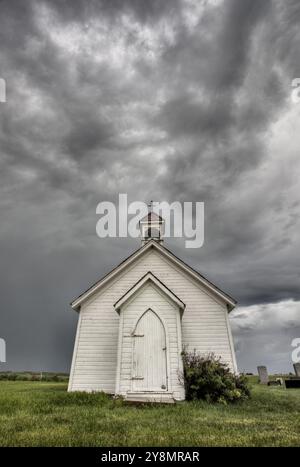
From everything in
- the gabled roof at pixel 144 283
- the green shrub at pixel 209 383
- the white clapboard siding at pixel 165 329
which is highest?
the gabled roof at pixel 144 283

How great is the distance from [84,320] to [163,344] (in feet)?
17.7

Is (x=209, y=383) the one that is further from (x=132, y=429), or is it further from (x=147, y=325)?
(x=132, y=429)

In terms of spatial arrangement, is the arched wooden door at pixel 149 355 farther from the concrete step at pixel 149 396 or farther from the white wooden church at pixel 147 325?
the concrete step at pixel 149 396

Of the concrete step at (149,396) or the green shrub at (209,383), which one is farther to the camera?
the green shrub at (209,383)

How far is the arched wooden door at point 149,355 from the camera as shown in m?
12.5

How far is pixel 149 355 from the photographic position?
514 inches

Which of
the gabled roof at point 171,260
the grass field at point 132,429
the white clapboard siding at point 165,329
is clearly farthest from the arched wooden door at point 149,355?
the gabled roof at point 171,260

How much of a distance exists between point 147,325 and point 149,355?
4.07 ft

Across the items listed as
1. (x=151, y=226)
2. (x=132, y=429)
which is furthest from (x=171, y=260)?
(x=132, y=429)

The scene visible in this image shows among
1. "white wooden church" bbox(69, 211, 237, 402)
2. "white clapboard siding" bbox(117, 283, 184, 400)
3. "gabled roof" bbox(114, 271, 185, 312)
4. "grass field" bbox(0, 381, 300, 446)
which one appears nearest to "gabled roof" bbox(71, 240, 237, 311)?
"white wooden church" bbox(69, 211, 237, 402)

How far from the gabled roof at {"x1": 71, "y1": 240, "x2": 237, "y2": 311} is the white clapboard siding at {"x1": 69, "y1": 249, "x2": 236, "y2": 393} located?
0.83 ft
